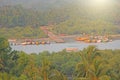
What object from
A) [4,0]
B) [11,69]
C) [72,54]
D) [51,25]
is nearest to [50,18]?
[51,25]

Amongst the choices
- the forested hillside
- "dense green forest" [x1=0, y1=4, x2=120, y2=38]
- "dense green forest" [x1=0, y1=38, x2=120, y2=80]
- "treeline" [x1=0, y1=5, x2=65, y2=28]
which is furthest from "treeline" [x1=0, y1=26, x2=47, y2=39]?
"dense green forest" [x1=0, y1=38, x2=120, y2=80]

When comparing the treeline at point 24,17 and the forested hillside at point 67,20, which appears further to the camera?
the treeline at point 24,17

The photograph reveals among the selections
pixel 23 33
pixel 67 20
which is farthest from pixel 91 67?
pixel 67 20

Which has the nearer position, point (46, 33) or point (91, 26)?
point (46, 33)

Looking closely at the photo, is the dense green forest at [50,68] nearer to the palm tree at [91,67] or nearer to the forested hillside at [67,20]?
the palm tree at [91,67]

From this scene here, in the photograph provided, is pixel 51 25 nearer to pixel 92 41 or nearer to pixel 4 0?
pixel 92 41

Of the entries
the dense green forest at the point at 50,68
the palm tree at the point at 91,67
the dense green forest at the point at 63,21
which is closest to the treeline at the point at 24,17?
the dense green forest at the point at 63,21
